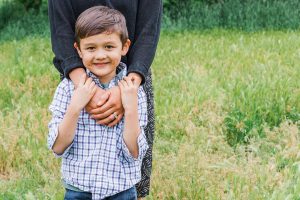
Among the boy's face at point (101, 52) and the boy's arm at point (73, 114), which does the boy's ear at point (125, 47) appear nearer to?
the boy's face at point (101, 52)

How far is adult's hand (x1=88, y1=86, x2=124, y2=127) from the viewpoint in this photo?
307 centimetres

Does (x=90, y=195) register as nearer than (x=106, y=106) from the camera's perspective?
No

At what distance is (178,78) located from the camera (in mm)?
6840

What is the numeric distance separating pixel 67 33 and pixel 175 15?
8.88 metres

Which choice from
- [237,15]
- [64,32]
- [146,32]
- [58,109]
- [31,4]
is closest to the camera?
[58,109]

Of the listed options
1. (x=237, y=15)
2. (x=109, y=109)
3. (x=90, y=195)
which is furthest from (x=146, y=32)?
(x=237, y=15)

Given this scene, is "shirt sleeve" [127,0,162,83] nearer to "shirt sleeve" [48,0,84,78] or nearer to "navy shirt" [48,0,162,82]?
"navy shirt" [48,0,162,82]

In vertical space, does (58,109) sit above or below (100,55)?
below

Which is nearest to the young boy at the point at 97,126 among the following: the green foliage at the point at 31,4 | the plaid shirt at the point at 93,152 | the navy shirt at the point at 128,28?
the plaid shirt at the point at 93,152

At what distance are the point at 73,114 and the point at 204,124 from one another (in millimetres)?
2710

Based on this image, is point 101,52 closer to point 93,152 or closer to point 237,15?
point 93,152

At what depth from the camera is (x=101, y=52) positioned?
3.04 metres

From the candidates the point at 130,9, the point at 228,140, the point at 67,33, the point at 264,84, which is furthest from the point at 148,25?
the point at 264,84

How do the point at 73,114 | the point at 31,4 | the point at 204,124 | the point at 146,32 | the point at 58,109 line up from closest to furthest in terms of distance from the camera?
1. the point at 73,114
2. the point at 58,109
3. the point at 146,32
4. the point at 204,124
5. the point at 31,4
